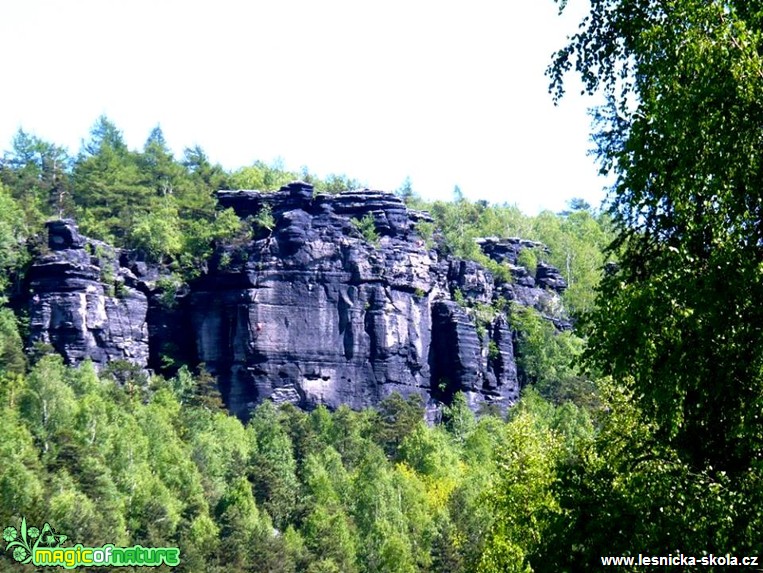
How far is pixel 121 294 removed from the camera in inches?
3438

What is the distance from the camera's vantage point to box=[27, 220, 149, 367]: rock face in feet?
267

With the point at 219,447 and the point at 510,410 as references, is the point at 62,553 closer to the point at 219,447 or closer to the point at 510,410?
the point at 219,447

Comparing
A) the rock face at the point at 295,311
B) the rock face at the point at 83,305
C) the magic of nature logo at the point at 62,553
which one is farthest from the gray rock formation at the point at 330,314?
the magic of nature logo at the point at 62,553

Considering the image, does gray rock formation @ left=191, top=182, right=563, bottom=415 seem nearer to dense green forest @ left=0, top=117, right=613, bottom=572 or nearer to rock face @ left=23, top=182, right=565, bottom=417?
rock face @ left=23, top=182, right=565, bottom=417

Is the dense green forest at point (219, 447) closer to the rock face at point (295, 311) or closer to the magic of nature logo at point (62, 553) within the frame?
the magic of nature logo at point (62, 553)

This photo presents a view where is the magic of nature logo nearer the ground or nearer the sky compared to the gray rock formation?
nearer the ground

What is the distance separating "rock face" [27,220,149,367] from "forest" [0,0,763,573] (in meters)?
1.89

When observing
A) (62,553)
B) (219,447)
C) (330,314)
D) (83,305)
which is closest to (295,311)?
(330,314)

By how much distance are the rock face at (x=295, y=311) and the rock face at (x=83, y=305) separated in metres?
0.09

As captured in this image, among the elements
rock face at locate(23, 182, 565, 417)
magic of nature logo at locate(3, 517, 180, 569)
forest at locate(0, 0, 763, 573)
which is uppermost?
rock face at locate(23, 182, 565, 417)

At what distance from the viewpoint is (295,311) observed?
85062mm

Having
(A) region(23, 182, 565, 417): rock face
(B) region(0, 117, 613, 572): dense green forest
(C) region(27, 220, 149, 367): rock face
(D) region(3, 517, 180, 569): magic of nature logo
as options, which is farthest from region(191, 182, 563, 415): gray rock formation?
(D) region(3, 517, 180, 569): magic of nature logo

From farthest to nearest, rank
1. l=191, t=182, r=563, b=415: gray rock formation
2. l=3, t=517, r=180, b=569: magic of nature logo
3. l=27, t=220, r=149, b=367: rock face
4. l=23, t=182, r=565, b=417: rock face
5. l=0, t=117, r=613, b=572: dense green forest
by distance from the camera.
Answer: l=191, t=182, r=563, b=415: gray rock formation, l=23, t=182, r=565, b=417: rock face, l=27, t=220, r=149, b=367: rock face, l=0, t=117, r=613, b=572: dense green forest, l=3, t=517, r=180, b=569: magic of nature logo

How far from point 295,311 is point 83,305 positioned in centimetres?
1368
